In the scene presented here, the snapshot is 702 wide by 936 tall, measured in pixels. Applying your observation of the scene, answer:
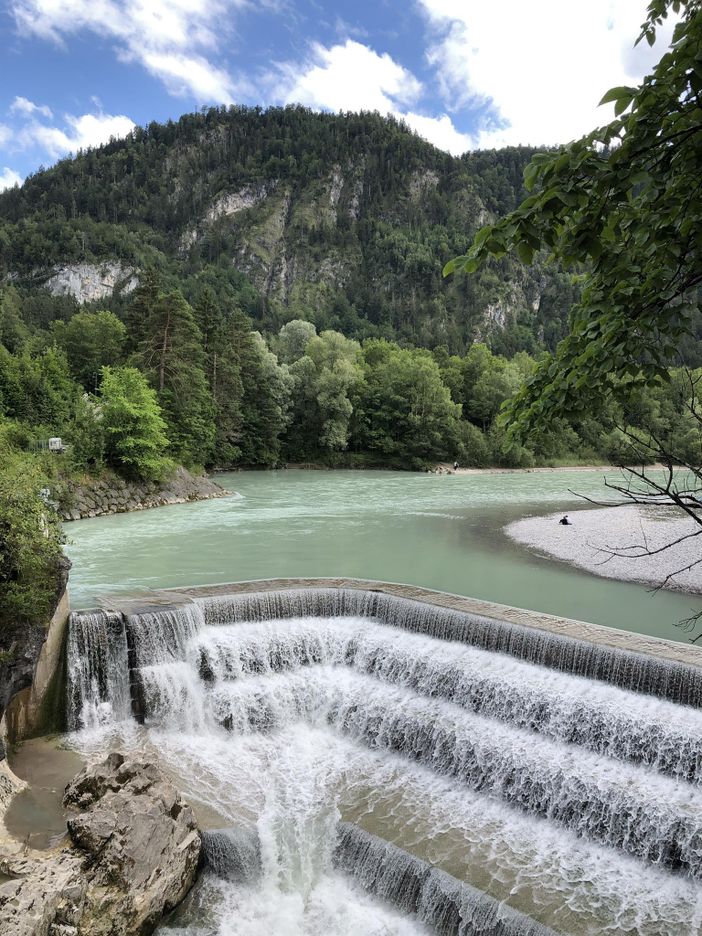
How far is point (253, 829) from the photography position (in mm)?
6898

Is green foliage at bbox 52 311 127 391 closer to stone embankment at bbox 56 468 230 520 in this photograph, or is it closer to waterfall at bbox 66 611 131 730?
stone embankment at bbox 56 468 230 520

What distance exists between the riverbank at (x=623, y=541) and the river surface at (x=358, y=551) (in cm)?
63

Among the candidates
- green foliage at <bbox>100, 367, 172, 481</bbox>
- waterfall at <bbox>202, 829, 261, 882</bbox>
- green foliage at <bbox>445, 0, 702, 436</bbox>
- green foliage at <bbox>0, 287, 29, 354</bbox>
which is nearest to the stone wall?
waterfall at <bbox>202, 829, 261, 882</bbox>

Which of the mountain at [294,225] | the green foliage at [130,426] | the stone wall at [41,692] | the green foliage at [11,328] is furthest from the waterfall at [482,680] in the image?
the mountain at [294,225]

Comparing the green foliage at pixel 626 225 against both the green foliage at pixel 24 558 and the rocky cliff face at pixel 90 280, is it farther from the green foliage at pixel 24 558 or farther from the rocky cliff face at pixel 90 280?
the rocky cliff face at pixel 90 280

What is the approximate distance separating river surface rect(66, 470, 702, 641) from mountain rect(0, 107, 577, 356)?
67428mm

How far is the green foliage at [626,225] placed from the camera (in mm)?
2379

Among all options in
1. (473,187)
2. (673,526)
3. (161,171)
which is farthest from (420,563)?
(161,171)

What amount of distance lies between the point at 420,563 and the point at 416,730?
7.17 m

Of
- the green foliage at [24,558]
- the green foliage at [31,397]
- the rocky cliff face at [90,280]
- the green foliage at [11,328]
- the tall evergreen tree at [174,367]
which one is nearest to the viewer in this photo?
the green foliage at [24,558]

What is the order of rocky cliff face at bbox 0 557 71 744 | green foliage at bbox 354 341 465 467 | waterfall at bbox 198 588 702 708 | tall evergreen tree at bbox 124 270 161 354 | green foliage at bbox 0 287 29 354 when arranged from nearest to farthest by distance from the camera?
rocky cliff face at bbox 0 557 71 744
waterfall at bbox 198 588 702 708
tall evergreen tree at bbox 124 270 161 354
green foliage at bbox 354 341 465 467
green foliage at bbox 0 287 29 354

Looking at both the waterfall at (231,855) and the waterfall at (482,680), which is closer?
the waterfall at (231,855)

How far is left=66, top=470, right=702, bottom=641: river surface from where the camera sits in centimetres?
1264

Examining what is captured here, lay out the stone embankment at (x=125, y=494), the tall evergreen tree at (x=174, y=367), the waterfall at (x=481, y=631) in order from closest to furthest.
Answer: the waterfall at (x=481, y=631) < the stone embankment at (x=125, y=494) < the tall evergreen tree at (x=174, y=367)
